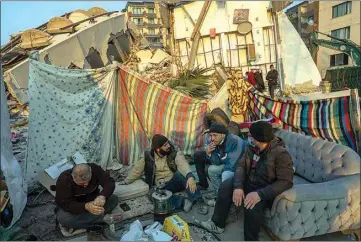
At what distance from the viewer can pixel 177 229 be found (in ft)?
10.3

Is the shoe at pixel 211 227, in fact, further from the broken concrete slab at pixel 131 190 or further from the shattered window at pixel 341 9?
the shattered window at pixel 341 9

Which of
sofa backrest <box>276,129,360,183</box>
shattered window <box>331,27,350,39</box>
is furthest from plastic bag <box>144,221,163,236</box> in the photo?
shattered window <box>331,27,350,39</box>

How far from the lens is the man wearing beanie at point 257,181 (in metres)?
3.05

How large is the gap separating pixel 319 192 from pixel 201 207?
1.72 metres

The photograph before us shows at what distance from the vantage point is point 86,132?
564 cm

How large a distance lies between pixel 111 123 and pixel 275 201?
395 centimetres

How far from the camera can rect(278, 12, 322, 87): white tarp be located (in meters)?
14.3

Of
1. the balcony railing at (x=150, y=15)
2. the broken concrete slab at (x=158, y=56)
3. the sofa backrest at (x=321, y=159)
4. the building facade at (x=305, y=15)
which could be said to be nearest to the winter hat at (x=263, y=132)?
the sofa backrest at (x=321, y=159)

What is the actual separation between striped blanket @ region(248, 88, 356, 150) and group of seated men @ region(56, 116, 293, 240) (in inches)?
80.5

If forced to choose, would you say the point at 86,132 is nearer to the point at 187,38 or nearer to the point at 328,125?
the point at 328,125

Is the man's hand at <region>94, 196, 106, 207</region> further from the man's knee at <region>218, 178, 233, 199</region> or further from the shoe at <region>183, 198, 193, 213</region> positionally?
the man's knee at <region>218, 178, 233, 199</region>

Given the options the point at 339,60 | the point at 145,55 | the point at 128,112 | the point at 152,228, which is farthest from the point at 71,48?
the point at 339,60

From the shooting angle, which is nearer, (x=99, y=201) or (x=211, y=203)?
(x=99, y=201)

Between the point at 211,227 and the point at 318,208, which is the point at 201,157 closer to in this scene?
the point at 211,227
